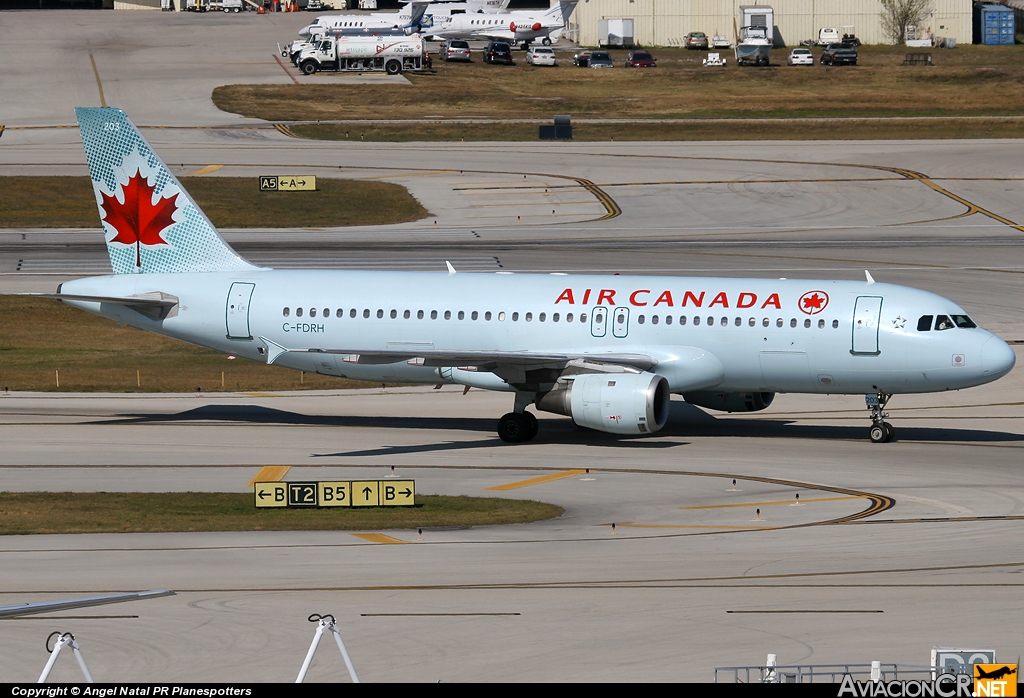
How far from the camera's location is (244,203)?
90.6m

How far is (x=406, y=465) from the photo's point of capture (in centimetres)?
4097

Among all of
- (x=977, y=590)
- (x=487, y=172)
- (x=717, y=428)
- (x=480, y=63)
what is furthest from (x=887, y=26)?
(x=977, y=590)

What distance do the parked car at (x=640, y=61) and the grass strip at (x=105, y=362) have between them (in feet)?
280

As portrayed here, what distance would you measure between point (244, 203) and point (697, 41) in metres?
78.2

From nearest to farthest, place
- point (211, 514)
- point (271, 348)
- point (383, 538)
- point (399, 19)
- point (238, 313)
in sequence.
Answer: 1. point (383, 538)
2. point (211, 514)
3. point (271, 348)
4. point (238, 313)
5. point (399, 19)

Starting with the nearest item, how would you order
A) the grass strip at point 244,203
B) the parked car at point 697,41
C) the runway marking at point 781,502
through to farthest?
the runway marking at point 781,502 < the grass strip at point 244,203 < the parked car at point 697,41

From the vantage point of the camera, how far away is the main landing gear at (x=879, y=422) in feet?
142

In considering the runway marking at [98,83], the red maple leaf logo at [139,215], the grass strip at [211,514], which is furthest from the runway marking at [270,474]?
the runway marking at [98,83]

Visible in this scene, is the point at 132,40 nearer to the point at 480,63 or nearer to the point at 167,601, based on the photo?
the point at 480,63

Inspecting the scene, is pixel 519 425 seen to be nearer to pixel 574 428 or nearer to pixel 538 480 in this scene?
pixel 574 428

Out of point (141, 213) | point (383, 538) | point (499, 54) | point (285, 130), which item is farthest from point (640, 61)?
point (383, 538)

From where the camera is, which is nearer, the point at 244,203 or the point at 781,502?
the point at 781,502

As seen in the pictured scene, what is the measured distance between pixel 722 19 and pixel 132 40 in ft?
216

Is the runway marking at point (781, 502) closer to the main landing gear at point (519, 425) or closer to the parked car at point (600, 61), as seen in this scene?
the main landing gear at point (519, 425)
